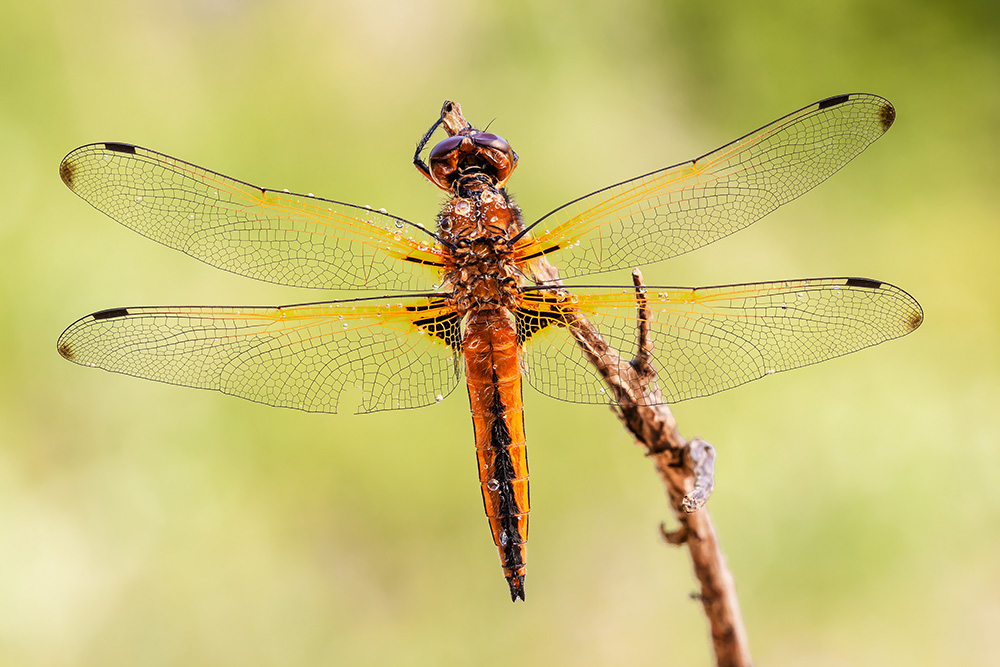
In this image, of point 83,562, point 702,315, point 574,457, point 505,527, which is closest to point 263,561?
point 83,562

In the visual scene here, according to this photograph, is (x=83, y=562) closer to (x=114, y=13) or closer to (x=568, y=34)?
(x=114, y=13)

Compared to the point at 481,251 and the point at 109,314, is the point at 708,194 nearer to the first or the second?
the point at 481,251

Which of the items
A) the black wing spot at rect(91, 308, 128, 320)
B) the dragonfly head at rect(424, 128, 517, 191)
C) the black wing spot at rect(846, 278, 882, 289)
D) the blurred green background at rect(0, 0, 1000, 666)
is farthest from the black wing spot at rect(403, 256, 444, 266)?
the blurred green background at rect(0, 0, 1000, 666)

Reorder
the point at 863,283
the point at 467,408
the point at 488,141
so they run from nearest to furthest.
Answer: the point at 863,283
the point at 488,141
the point at 467,408

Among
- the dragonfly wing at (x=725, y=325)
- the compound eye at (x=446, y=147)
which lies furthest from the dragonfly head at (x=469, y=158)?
the dragonfly wing at (x=725, y=325)

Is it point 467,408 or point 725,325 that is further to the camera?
point 467,408

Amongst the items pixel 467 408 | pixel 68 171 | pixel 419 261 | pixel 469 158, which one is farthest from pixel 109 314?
pixel 467 408
